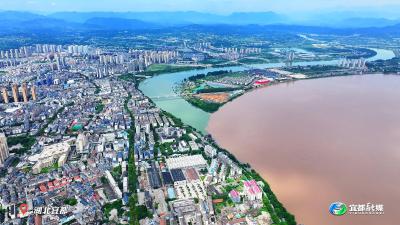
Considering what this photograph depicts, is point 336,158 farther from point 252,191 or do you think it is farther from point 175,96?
point 175,96

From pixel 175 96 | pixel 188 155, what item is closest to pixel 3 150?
pixel 188 155

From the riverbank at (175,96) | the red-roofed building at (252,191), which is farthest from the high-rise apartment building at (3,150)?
the red-roofed building at (252,191)

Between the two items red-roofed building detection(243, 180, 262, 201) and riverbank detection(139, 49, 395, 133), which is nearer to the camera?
red-roofed building detection(243, 180, 262, 201)

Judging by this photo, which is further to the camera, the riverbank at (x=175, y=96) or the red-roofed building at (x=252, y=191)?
the riverbank at (x=175, y=96)

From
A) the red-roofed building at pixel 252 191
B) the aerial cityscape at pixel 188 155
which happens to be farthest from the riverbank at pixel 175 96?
the red-roofed building at pixel 252 191

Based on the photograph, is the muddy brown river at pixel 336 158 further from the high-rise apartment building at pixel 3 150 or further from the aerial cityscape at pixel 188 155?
the high-rise apartment building at pixel 3 150

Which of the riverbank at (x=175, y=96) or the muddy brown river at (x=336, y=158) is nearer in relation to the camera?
the muddy brown river at (x=336, y=158)

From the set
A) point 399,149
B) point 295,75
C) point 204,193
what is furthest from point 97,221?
point 295,75

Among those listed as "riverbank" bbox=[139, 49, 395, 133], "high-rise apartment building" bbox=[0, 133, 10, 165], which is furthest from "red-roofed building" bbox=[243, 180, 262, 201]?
"high-rise apartment building" bbox=[0, 133, 10, 165]

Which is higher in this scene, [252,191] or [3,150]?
[3,150]

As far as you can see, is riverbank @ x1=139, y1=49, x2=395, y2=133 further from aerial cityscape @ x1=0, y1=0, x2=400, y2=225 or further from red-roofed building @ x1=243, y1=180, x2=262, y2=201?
red-roofed building @ x1=243, y1=180, x2=262, y2=201

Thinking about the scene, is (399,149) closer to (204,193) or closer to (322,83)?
(204,193)
